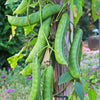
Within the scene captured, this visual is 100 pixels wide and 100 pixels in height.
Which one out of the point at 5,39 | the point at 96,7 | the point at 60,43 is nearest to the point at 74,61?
the point at 60,43

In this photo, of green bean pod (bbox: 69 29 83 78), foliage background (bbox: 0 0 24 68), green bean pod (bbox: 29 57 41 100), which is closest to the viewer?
green bean pod (bbox: 29 57 41 100)

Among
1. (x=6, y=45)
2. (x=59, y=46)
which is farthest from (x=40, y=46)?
(x=6, y=45)

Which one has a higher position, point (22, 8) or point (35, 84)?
point (22, 8)

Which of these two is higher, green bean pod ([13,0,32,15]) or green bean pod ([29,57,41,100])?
green bean pod ([13,0,32,15])

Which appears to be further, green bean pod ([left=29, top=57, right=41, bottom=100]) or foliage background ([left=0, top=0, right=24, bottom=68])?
foliage background ([left=0, top=0, right=24, bottom=68])

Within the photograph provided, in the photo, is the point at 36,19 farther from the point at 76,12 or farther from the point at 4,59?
the point at 4,59

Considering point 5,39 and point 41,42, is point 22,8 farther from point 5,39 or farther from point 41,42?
point 5,39

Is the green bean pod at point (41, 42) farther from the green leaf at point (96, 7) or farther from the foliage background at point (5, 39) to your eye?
the foliage background at point (5, 39)

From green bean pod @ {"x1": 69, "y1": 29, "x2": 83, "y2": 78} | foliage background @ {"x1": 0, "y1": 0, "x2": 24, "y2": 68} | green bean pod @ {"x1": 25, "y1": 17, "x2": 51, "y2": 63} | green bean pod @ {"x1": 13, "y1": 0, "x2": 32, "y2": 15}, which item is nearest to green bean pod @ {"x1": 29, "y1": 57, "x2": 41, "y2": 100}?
green bean pod @ {"x1": 25, "y1": 17, "x2": 51, "y2": 63}

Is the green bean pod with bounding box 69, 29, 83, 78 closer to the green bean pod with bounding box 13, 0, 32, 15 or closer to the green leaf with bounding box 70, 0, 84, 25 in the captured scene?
the green leaf with bounding box 70, 0, 84, 25

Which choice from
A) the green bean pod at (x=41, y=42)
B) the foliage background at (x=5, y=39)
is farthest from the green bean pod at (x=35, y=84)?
the foliage background at (x=5, y=39)

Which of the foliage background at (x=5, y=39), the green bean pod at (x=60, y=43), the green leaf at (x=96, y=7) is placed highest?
the green leaf at (x=96, y=7)

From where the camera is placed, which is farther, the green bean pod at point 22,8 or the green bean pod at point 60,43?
the green bean pod at point 22,8

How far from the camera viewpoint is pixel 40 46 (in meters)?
0.65
